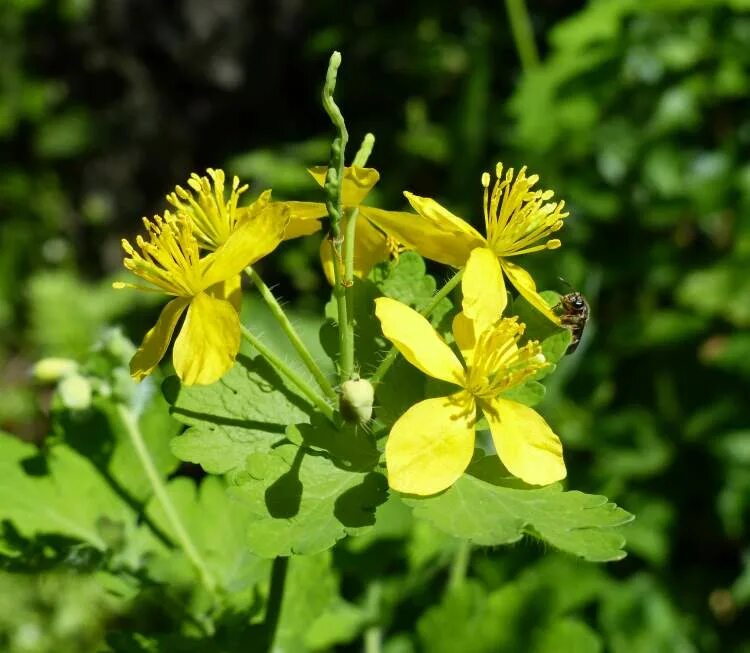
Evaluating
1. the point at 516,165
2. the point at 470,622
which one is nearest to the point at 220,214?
the point at 470,622

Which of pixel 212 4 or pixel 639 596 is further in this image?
pixel 212 4

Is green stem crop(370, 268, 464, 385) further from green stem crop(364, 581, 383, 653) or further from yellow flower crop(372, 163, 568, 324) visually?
green stem crop(364, 581, 383, 653)

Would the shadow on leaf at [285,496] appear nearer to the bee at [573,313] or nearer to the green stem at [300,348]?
the green stem at [300,348]

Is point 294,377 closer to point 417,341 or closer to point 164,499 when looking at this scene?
point 417,341

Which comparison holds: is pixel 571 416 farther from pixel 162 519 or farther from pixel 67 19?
pixel 67 19

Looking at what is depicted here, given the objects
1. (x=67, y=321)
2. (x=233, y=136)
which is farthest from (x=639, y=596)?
(x=233, y=136)

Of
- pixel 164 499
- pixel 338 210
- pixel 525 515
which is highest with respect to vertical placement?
pixel 338 210
